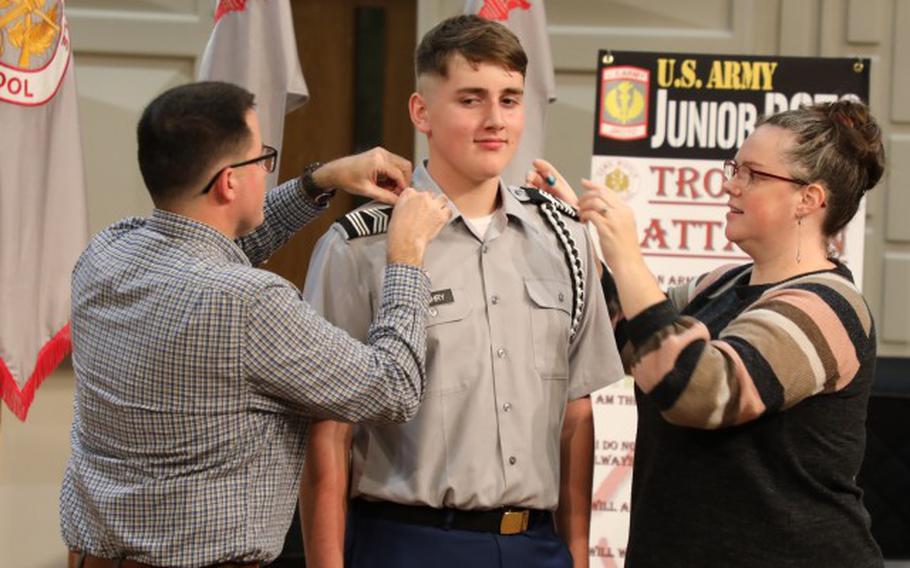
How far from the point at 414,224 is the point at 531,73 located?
1790 mm

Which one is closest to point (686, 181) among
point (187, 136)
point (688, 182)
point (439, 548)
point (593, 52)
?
point (688, 182)

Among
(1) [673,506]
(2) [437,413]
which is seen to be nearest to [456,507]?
(2) [437,413]

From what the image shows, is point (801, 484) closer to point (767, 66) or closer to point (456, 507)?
point (456, 507)

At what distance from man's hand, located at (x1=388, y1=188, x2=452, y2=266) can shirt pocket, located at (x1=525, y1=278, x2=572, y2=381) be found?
21 cm

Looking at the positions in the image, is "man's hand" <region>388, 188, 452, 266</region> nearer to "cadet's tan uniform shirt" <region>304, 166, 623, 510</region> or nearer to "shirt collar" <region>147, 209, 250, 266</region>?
"cadet's tan uniform shirt" <region>304, 166, 623, 510</region>

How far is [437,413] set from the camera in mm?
2014

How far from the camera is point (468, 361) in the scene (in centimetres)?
203

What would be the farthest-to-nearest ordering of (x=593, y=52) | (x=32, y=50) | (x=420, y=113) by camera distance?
(x=593, y=52) → (x=32, y=50) → (x=420, y=113)

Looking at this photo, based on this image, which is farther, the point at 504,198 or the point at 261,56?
the point at 261,56

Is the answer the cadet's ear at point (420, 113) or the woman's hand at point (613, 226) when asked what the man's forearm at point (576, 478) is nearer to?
the woman's hand at point (613, 226)

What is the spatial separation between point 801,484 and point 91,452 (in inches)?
41.9

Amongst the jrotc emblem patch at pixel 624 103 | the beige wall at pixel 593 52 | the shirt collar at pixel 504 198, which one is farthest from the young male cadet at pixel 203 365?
the beige wall at pixel 593 52

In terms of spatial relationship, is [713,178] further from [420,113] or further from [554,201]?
[420,113]

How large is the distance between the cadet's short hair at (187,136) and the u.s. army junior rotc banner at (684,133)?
1.75 m
